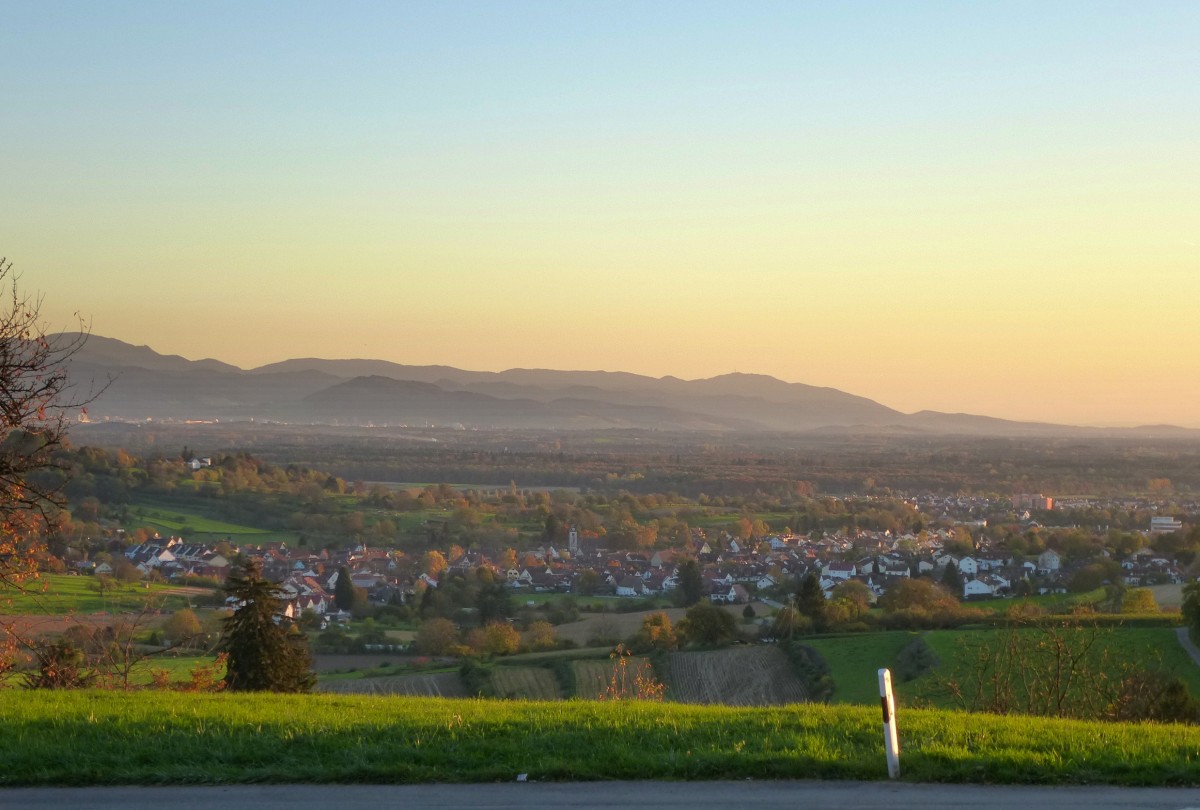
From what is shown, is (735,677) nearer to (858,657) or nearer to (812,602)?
(858,657)

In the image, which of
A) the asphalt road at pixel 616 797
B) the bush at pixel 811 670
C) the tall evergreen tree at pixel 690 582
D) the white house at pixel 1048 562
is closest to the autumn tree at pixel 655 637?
the bush at pixel 811 670

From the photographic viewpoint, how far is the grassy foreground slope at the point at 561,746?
26.6 ft

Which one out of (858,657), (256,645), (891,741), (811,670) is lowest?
(811,670)

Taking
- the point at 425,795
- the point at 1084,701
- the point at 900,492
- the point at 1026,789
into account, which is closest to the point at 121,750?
the point at 425,795

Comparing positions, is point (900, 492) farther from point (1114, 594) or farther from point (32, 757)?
point (32, 757)

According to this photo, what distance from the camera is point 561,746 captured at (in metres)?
8.75

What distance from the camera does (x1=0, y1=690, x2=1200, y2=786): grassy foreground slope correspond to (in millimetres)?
8109

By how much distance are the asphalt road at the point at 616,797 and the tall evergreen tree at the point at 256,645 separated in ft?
37.5

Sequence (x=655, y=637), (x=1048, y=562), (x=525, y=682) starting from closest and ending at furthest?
(x=525, y=682)
(x=655, y=637)
(x=1048, y=562)

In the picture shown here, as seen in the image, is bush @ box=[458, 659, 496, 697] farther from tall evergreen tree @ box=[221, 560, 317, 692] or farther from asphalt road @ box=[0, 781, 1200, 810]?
asphalt road @ box=[0, 781, 1200, 810]

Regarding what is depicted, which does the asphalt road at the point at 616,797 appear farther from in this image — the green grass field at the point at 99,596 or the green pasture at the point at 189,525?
the green pasture at the point at 189,525

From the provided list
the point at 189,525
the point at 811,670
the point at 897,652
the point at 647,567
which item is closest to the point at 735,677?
the point at 811,670

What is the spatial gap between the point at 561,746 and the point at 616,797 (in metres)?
1.16

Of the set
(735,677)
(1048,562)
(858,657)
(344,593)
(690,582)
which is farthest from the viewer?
(1048,562)
